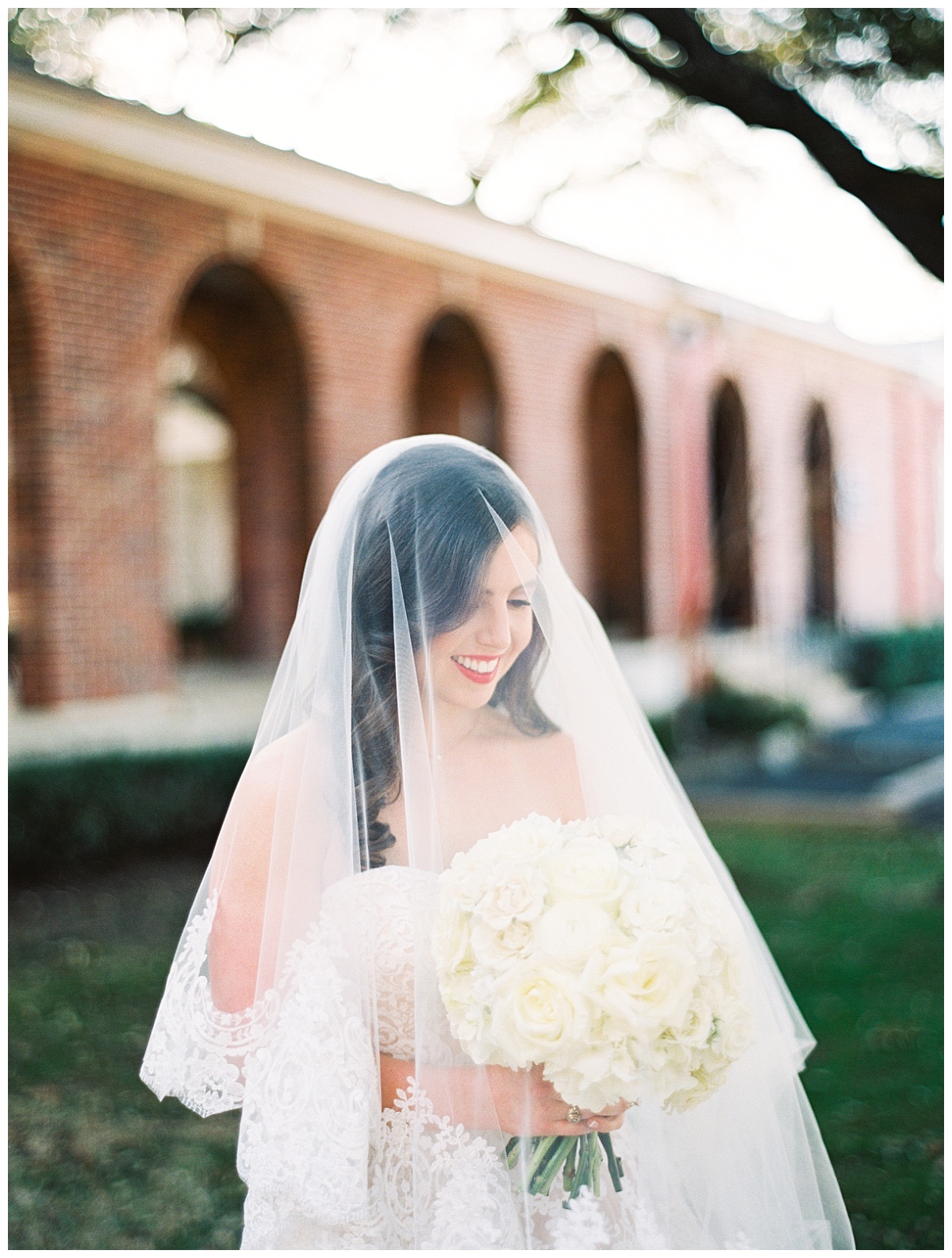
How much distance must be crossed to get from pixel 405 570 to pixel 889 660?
55.5 feet

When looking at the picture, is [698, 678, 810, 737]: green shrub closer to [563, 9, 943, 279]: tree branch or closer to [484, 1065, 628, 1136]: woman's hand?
[563, 9, 943, 279]: tree branch

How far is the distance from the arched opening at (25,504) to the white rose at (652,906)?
257 inches

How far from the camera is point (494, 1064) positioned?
186cm

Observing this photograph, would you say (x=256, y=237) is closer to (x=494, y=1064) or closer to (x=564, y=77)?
(x=564, y=77)

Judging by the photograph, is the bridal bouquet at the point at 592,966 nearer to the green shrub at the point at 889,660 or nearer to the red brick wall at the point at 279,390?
the red brick wall at the point at 279,390

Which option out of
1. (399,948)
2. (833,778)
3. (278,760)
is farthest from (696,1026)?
(833,778)

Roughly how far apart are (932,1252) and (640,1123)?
5.75ft

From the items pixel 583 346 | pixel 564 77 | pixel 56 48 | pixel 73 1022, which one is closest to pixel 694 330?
pixel 583 346

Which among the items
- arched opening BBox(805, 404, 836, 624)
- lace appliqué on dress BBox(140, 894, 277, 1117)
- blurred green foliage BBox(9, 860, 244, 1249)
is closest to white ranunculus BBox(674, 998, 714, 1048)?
lace appliqué on dress BBox(140, 894, 277, 1117)

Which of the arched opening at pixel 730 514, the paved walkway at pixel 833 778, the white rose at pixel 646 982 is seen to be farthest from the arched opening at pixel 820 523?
the white rose at pixel 646 982

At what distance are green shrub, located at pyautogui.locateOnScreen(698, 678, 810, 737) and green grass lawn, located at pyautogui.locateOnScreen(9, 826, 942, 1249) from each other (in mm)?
3920

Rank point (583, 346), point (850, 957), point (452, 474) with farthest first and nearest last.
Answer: point (583, 346), point (850, 957), point (452, 474)

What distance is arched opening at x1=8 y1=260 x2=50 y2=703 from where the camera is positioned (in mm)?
7379

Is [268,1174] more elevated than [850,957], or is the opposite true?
[268,1174]
